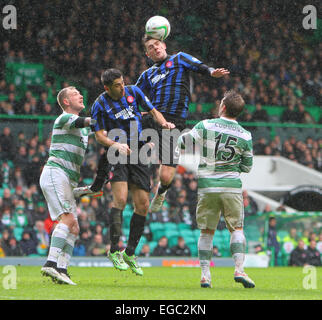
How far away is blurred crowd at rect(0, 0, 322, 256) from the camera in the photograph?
1709cm

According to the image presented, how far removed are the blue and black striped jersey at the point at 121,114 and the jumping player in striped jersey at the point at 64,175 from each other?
9.7 inches

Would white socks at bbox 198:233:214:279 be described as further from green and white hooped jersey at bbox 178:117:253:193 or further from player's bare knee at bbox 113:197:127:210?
player's bare knee at bbox 113:197:127:210

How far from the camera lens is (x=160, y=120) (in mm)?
8805

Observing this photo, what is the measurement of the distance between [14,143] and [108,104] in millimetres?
9821

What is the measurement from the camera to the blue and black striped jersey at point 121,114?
8.71 meters

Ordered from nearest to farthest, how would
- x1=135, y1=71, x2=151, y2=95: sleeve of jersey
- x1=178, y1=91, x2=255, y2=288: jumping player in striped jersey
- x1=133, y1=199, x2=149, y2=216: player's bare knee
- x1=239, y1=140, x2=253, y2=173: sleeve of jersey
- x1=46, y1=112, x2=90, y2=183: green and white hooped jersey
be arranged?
x1=178, y1=91, x2=255, y2=288: jumping player in striped jersey → x1=239, y1=140, x2=253, y2=173: sleeve of jersey → x1=46, y1=112, x2=90, y2=183: green and white hooped jersey → x1=133, y1=199, x2=149, y2=216: player's bare knee → x1=135, y1=71, x2=151, y2=95: sleeve of jersey

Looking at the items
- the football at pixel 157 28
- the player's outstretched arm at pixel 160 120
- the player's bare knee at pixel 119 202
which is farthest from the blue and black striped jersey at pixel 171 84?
the player's bare knee at pixel 119 202

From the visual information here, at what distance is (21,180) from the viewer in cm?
1800

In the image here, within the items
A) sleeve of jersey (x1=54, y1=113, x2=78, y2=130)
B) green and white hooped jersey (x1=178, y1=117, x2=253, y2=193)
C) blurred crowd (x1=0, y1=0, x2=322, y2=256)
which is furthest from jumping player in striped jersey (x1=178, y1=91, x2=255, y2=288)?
blurred crowd (x1=0, y1=0, x2=322, y2=256)

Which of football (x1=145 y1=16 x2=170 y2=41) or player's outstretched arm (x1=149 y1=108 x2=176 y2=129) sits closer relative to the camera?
player's outstretched arm (x1=149 y1=108 x2=176 y2=129)

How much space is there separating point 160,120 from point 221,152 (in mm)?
1082
